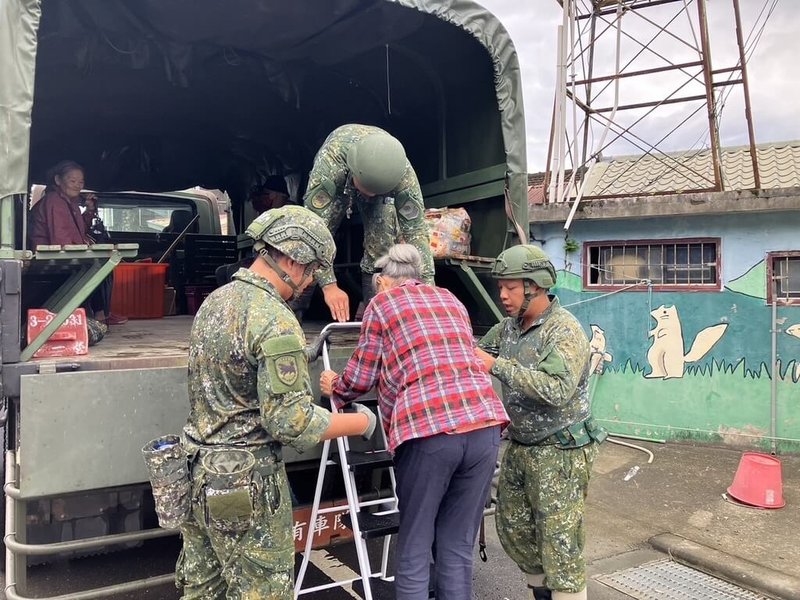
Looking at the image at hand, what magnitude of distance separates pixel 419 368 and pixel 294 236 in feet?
2.14

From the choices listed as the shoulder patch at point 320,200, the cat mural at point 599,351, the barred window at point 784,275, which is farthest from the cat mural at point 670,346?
the shoulder patch at point 320,200

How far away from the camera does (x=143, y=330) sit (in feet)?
13.7

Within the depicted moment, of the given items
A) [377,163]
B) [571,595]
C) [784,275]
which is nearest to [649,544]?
[571,595]

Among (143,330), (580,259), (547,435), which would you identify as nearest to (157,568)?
(143,330)

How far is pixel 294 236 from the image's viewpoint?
2.07 m

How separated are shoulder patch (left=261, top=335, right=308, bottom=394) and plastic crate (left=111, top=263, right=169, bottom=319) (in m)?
3.67

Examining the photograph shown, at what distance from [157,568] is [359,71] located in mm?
3406

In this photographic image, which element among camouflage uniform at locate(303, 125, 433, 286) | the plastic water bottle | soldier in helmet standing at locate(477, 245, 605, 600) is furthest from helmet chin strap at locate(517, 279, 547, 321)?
the plastic water bottle

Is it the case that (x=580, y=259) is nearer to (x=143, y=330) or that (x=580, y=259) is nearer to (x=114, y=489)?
(x=143, y=330)

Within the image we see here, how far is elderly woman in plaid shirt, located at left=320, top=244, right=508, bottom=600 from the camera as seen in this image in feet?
7.45

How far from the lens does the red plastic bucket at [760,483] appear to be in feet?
15.4

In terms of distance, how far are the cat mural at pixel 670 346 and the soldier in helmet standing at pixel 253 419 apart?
5227mm

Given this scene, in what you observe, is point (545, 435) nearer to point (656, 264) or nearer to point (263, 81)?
point (263, 81)

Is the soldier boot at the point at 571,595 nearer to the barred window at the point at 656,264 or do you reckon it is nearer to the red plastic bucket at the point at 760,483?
the red plastic bucket at the point at 760,483
